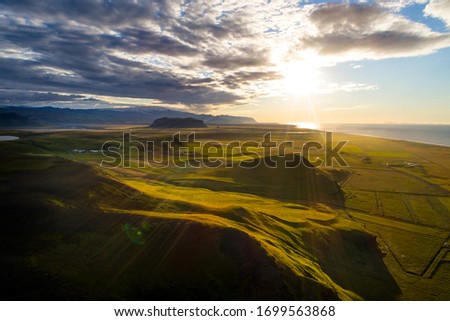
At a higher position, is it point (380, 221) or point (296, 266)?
point (296, 266)

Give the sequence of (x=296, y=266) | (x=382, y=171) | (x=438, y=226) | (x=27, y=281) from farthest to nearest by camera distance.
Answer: (x=382, y=171) < (x=438, y=226) < (x=296, y=266) < (x=27, y=281)

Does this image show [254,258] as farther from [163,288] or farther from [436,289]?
[436,289]

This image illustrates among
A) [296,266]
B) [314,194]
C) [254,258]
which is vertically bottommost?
[314,194]

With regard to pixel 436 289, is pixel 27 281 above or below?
above

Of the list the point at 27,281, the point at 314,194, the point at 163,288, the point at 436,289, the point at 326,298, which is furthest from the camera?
the point at 314,194

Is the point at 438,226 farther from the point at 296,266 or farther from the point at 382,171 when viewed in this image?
the point at 382,171

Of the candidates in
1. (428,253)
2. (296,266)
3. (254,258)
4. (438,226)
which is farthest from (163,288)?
(438,226)

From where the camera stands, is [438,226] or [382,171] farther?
[382,171]

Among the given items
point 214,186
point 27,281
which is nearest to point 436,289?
point 27,281

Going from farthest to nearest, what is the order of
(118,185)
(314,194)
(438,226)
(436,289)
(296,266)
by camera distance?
(314,194) < (438,226) < (118,185) < (436,289) < (296,266)
